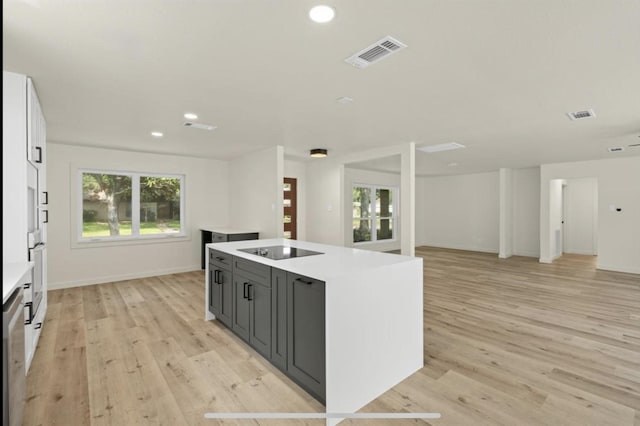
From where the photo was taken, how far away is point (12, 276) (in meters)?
1.98

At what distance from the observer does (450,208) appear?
33.4 ft

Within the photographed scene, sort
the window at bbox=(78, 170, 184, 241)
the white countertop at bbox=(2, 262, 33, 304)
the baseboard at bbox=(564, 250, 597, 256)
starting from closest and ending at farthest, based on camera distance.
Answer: the white countertop at bbox=(2, 262, 33, 304), the window at bbox=(78, 170, 184, 241), the baseboard at bbox=(564, 250, 597, 256)

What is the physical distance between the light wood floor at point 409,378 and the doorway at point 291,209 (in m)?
3.19

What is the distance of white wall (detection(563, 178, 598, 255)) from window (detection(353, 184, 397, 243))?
15.3ft

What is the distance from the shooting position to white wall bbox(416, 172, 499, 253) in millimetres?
9219

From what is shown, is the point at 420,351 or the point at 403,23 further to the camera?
the point at 420,351

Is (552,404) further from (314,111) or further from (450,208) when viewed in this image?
(450,208)

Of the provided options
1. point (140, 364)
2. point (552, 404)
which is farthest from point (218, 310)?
point (552, 404)

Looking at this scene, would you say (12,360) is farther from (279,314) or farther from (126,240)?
(126,240)

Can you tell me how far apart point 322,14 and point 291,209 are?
5.84 metres

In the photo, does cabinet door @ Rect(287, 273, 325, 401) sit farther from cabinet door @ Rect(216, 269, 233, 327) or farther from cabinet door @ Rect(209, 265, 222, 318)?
cabinet door @ Rect(209, 265, 222, 318)

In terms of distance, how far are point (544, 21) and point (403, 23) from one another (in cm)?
84

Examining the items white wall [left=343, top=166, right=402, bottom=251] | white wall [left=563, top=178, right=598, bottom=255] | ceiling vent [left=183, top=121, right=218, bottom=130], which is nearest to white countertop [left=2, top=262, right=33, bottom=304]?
ceiling vent [left=183, top=121, right=218, bottom=130]

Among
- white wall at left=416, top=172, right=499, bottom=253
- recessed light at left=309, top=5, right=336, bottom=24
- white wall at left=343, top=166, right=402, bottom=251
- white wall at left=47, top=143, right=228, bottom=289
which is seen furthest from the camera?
white wall at left=416, top=172, right=499, bottom=253
